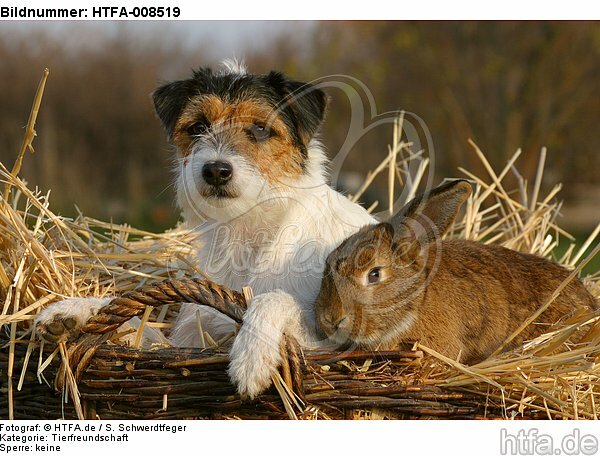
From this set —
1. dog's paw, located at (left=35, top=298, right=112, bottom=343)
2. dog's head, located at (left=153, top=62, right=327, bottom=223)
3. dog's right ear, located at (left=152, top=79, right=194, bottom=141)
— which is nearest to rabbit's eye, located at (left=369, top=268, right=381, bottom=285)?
dog's head, located at (left=153, top=62, right=327, bottom=223)

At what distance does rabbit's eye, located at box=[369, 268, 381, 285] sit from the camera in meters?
3.51

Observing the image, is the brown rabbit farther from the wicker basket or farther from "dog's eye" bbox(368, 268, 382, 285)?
the wicker basket

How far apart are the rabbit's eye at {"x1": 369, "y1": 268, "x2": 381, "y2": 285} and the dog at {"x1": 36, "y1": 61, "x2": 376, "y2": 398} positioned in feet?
1.55

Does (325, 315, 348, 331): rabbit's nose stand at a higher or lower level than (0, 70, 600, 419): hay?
higher

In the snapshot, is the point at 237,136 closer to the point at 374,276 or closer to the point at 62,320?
the point at 374,276

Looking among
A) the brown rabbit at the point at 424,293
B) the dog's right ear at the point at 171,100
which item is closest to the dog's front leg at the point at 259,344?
the brown rabbit at the point at 424,293

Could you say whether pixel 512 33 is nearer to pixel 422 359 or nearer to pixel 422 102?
pixel 422 102

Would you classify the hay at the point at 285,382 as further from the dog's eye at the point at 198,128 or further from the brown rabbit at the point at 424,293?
the dog's eye at the point at 198,128

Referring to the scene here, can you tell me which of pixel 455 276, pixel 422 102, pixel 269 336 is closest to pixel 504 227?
pixel 455 276

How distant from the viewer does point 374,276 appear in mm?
3514

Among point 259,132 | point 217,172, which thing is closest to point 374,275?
point 217,172

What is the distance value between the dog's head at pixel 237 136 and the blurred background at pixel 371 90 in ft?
28.3

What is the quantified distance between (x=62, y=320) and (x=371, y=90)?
418 inches

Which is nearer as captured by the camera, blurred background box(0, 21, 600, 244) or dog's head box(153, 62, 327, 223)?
dog's head box(153, 62, 327, 223)
